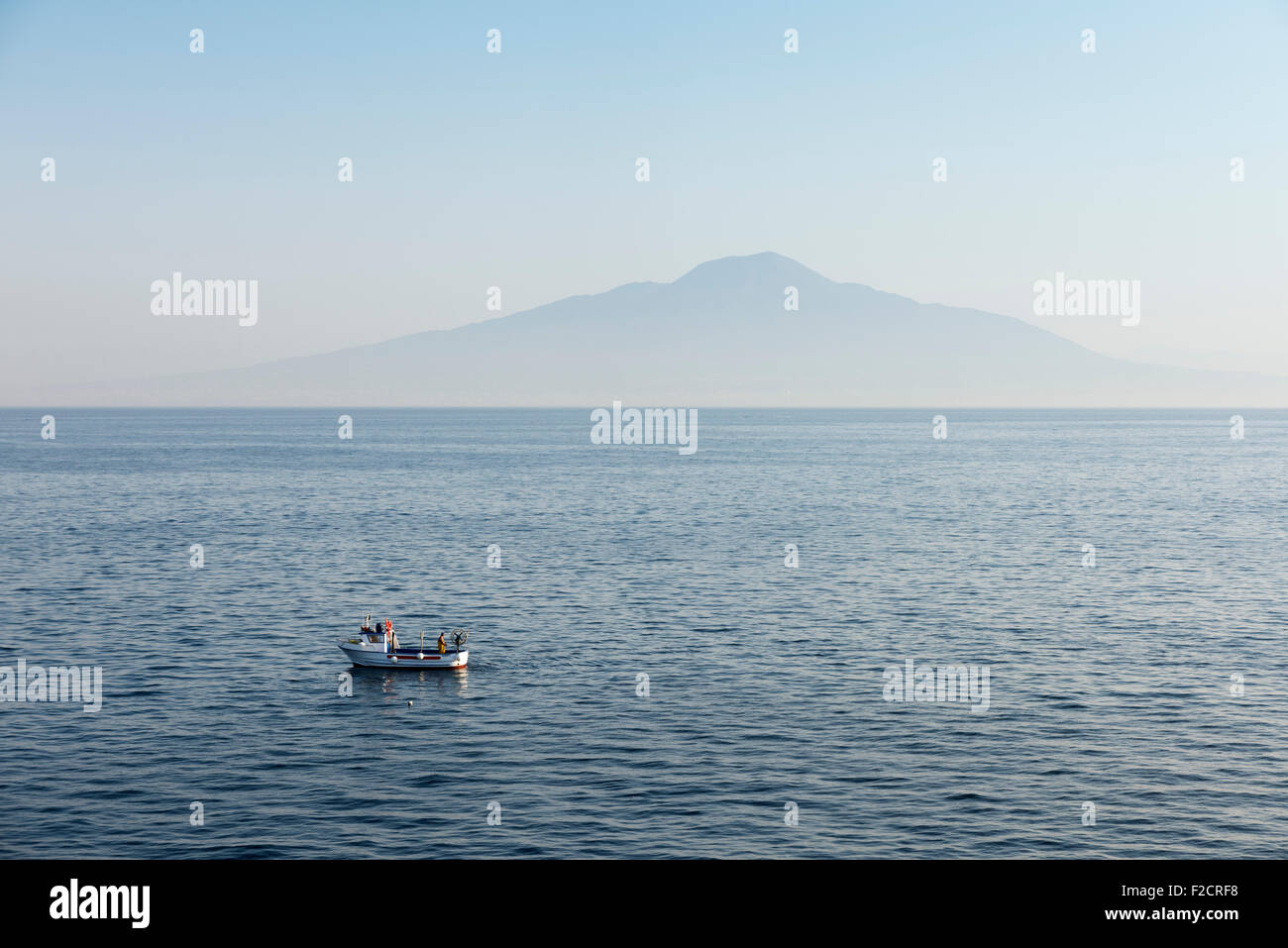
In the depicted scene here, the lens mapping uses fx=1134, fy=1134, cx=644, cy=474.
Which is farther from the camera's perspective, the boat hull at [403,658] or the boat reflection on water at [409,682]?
the boat hull at [403,658]

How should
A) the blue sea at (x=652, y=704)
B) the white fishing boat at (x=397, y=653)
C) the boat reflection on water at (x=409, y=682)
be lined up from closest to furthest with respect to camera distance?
1. the blue sea at (x=652, y=704)
2. the boat reflection on water at (x=409, y=682)
3. the white fishing boat at (x=397, y=653)

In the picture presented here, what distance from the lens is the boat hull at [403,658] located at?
68625 mm

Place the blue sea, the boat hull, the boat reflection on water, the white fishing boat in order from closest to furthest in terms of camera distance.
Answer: the blue sea
the boat reflection on water
the boat hull
the white fishing boat

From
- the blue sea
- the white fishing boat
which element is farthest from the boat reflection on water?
the white fishing boat

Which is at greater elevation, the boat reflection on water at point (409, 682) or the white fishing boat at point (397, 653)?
the white fishing boat at point (397, 653)

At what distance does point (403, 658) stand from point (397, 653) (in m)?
0.52

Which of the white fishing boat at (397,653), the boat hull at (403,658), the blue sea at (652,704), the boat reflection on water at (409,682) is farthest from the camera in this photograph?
the white fishing boat at (397,653)

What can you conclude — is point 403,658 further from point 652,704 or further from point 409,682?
point 652,704

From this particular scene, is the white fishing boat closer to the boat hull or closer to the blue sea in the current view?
the boat hull

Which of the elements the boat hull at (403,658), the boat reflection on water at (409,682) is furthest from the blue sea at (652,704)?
the boat hull at (403,658)

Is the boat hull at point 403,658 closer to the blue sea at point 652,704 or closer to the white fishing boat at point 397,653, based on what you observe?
the white fishing boat at point 397,653

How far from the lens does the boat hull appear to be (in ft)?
225
